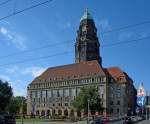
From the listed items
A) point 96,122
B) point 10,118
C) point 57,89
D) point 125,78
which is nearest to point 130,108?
point 125,78

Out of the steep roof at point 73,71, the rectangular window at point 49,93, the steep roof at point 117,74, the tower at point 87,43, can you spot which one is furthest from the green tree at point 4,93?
the tower at point 87,43

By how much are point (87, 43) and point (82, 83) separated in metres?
21.0

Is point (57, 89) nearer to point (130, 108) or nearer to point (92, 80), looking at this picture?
point (92, 80)

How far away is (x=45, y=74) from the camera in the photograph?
542ft

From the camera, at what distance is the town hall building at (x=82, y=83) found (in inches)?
5416

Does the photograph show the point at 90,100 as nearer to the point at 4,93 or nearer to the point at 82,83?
the point at 4,93

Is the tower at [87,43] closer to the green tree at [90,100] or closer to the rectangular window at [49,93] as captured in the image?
the rectangular window at [49,93]

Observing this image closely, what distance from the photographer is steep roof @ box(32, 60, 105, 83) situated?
143000 mm

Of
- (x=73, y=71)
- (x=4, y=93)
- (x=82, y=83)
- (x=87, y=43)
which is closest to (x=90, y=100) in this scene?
(x=4, y=93)

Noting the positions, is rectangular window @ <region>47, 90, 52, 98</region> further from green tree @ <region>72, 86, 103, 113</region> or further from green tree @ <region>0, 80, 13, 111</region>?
Answer: green tree @ <region>0, 80, 13, 111</region>

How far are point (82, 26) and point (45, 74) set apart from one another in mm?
27127

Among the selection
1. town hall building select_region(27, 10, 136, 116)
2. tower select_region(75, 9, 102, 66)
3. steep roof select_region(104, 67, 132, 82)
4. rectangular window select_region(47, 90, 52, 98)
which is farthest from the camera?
rectangular window select_region(47, 90, 52, 98)

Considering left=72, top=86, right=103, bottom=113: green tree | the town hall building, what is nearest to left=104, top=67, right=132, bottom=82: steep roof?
the town hall building

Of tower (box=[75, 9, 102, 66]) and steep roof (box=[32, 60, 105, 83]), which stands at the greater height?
tower (box=[75, 9, 102, 66])
